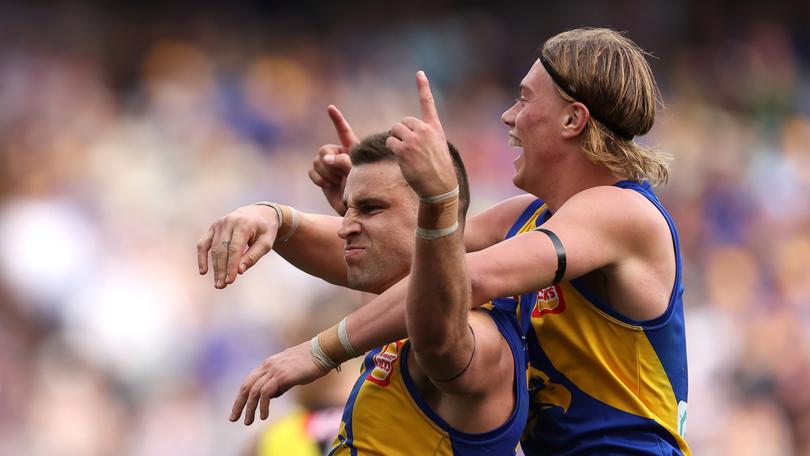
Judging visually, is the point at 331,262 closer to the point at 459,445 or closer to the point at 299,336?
the point at 459,445

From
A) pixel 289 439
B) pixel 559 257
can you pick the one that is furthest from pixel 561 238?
pixel 289 439

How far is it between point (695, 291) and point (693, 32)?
5729mm

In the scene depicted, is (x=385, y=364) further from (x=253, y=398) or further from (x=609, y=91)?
(x=609, y=91)

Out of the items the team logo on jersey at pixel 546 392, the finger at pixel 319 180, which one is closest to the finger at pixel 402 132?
the team logo on jersey at pixel 546 392

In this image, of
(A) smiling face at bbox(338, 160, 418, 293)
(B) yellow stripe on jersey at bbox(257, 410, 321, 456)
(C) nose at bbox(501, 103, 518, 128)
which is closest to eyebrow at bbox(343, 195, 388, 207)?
(A) smiling face at bbox(338, 160, 418, 293)

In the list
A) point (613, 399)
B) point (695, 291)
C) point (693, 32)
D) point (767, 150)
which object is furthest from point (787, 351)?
point (613, 399)

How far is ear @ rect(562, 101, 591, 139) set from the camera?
14.0 ft

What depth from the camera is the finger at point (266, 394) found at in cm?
372

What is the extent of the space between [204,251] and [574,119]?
1420mm

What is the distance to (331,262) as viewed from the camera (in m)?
4.96

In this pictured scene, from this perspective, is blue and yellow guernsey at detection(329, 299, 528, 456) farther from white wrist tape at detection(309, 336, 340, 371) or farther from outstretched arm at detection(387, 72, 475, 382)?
outstretched arm at detection(387, 72, 475, 382)

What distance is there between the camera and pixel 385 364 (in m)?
4.06

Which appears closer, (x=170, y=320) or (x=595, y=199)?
(x=595, y=199)

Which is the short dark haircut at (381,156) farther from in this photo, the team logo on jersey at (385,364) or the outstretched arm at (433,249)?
the outstretched arm at (433,249)
